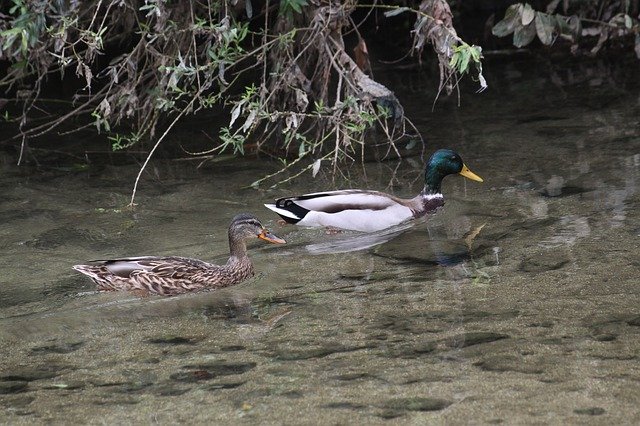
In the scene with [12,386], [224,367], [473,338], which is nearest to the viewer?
[12,386]

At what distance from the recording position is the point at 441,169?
410 inches

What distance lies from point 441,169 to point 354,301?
10.8ft

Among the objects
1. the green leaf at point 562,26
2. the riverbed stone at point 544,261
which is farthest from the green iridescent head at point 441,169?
the riverbed stone at point 544,261

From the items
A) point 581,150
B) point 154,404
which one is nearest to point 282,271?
point 154,404

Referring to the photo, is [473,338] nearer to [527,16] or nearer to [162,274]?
[162,274]

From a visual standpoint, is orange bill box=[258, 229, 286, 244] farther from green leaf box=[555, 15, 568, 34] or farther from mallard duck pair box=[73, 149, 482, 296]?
green leaf box=[555, 15, 568, 34]

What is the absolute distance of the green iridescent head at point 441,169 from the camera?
10.3 m

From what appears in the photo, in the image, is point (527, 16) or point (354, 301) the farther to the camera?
point (527, 16)

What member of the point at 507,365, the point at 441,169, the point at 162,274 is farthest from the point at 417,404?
the point at 441,169

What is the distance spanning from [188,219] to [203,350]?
3335 millimetres

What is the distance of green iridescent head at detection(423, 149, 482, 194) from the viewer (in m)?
Answer: 10.3

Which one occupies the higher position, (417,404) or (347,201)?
(347,201)

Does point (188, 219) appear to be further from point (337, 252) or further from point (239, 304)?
point (239, 304)

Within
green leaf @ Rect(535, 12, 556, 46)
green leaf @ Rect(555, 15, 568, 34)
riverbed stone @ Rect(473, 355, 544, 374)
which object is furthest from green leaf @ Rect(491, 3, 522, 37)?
riverbed stone @ Rect(473, 355, 544, 374)
